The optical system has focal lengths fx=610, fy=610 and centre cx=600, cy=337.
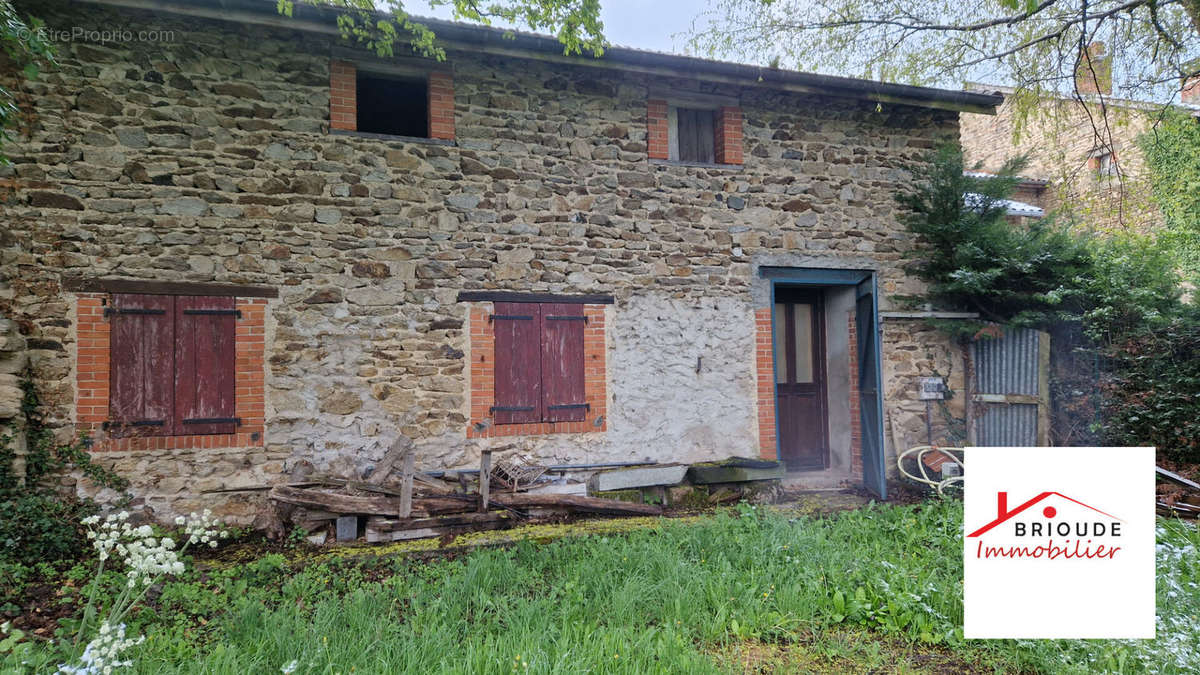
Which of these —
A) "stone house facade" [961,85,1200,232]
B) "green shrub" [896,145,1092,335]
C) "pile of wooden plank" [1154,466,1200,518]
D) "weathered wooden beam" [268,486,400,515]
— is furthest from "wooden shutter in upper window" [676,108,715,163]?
"pile of wooden plank" [1154,466,1200,518]

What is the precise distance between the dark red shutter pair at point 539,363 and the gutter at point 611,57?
2550 millimetres

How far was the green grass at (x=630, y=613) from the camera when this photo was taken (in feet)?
10.2

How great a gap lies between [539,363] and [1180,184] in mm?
11686

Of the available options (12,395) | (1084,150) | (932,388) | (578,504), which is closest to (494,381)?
(578,504)

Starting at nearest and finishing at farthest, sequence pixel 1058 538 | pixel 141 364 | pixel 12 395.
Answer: pixel 1058 538 → pixel 12 395 → pixel 141 364

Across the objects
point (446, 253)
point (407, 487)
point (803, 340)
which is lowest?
point (407, 487)

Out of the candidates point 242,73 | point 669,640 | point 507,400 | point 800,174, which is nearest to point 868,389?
point 800,174

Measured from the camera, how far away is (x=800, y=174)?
7.25 meters

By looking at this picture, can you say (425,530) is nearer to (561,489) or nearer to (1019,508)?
(561,489)

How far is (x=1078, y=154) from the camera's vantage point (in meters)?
13.7

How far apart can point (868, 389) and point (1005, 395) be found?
5.08 feet

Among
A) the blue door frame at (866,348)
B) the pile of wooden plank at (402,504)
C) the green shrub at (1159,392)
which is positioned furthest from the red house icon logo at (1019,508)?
the green shrub at (1159,392)

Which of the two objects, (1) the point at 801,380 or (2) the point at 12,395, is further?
(1) the point at 801,380

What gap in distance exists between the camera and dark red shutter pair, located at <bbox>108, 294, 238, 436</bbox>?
532 centimetres
